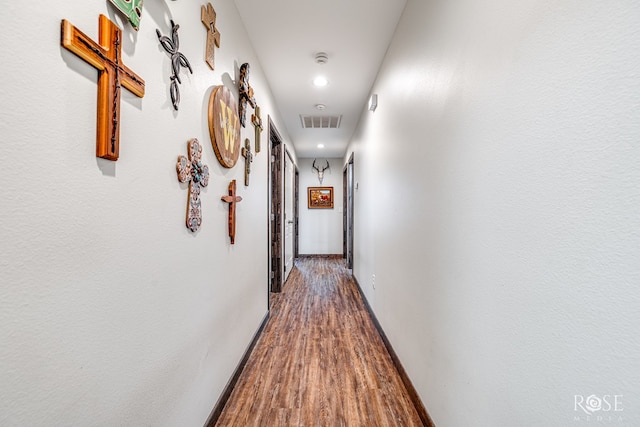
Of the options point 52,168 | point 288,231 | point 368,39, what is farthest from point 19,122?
point 288,231

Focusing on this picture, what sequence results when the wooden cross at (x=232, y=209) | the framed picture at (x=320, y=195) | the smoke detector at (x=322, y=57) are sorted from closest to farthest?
the wooden cross at (x=232, y=209)
the smoke detector at (x=322, y=57)
the framed picture at (x=320, y=195)

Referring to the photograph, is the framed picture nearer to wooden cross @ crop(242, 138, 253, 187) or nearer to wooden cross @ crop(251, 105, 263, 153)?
wooden cross @ crop(251, 105, 263, 153)

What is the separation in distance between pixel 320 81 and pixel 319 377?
2565mm

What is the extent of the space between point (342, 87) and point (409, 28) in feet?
4.26

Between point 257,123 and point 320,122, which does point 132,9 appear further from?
point 320,122

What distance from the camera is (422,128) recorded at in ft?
4.80

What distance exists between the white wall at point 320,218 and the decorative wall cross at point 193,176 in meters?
5.28

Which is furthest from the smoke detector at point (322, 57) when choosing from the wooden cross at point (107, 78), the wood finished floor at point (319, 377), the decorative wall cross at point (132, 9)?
the wood finished floor at point (319, 377)

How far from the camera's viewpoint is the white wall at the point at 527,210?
51 cm

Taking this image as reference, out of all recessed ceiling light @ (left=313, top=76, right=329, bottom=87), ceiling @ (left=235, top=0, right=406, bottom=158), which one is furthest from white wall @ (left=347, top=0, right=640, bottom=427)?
recessed ceiling light @ (left=313, top=76, right=329, bottom=87)

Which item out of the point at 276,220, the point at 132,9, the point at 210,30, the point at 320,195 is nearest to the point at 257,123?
the point at 210,30

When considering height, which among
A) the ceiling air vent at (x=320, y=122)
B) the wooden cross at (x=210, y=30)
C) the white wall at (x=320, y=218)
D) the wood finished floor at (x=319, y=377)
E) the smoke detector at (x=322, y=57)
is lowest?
the wood finished floor at (x=319, y=377)

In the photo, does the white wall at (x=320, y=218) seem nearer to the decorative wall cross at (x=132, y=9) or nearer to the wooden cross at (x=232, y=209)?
the wooden cross at (x=232, y=209)

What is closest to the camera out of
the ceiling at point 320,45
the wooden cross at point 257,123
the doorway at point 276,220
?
the ceiling at point 320,45
